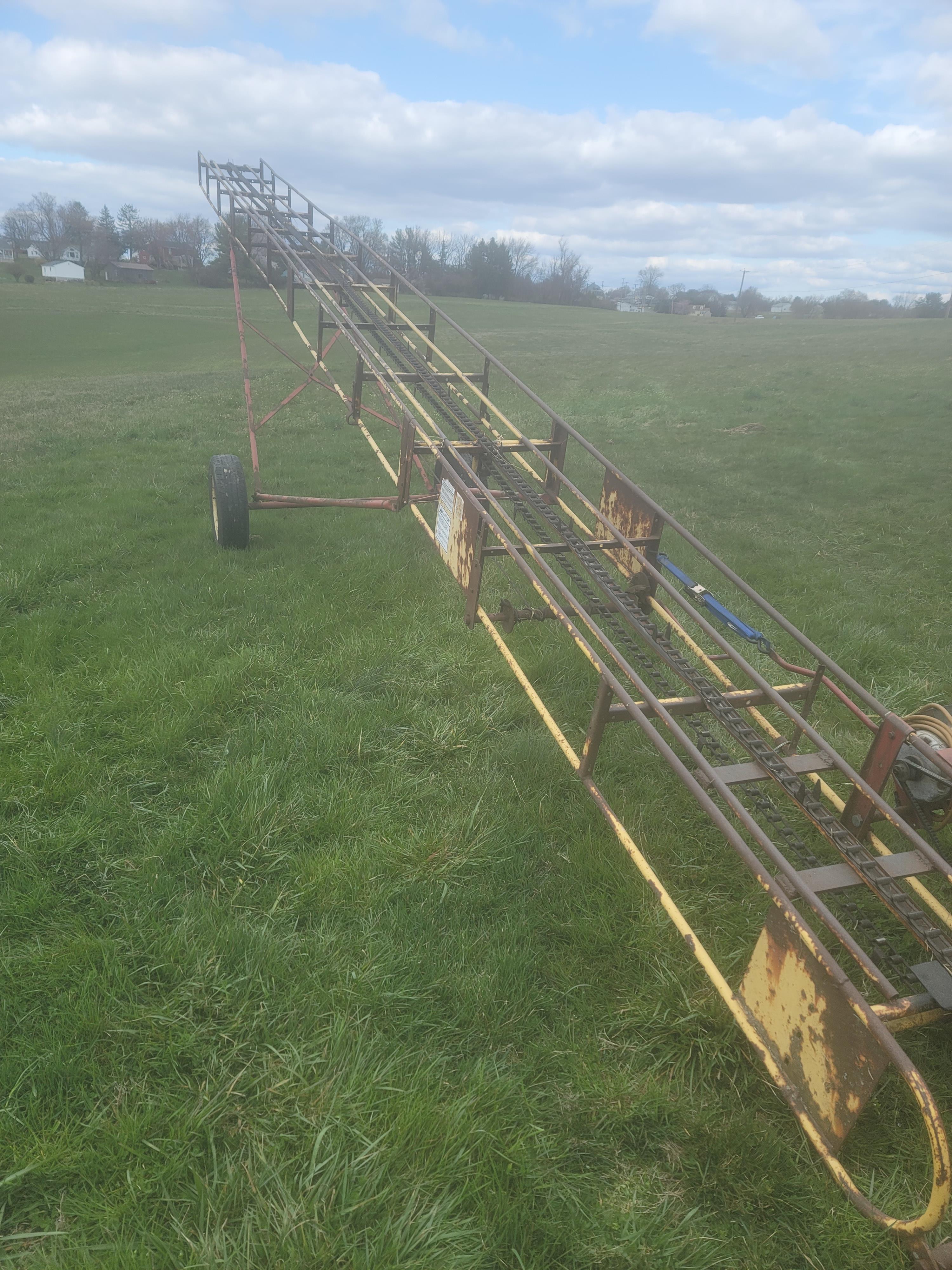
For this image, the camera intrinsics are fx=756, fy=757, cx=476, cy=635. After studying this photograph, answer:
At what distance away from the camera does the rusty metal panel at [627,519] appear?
5488mm

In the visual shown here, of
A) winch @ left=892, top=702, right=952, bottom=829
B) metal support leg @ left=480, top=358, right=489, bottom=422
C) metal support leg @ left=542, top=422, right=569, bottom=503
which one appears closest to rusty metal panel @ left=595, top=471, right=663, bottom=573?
metal support leg @ left=542, top=422, right=569, bottom=503

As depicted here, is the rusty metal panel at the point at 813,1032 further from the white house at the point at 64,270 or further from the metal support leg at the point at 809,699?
the white house at the point at 64,270

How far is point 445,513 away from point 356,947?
9.82 ft

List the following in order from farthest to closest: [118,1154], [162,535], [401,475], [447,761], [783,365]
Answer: [783,365]
[162,535]
[401,475]
[447,761]
[118,1154]

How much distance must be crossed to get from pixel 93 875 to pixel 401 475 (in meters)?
3.74

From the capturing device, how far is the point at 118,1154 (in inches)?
99.1

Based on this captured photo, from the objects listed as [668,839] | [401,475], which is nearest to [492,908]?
[668,839]

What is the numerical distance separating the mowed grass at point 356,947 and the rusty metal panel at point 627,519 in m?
0.95

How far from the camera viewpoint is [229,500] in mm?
7297

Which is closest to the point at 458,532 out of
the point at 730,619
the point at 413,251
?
the point at 730,619

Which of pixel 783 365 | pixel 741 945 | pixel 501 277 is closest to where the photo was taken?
pixel 741 945

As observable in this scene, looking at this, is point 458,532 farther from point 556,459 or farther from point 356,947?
point 356,947

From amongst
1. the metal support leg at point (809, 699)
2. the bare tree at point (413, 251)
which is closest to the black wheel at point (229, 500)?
the metal support leg at point (809, 699)

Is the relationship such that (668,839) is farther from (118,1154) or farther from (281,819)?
(118,1154)
